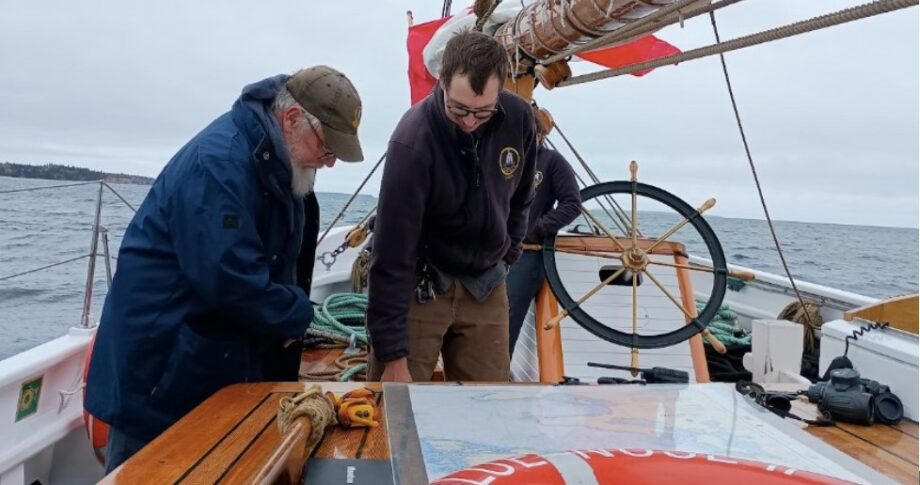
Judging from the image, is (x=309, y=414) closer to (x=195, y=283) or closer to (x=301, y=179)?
(x=195, y=283)

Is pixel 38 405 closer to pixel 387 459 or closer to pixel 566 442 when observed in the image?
pixel 387 459

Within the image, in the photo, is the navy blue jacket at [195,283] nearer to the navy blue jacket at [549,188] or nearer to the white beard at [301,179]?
the white beard at [301,179]

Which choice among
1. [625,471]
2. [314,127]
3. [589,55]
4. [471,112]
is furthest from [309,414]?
[589,55]

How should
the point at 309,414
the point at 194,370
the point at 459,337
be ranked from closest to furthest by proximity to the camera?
the point at 309,414 → the point at 194,370 → the point at 459,337

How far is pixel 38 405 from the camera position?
1.86 m

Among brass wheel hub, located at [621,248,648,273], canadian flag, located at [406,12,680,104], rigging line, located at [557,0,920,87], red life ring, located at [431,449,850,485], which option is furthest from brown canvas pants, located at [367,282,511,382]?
canadian flag, located at [406,12,680,104]

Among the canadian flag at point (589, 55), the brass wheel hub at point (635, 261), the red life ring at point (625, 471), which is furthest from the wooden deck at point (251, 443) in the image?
the canadian flag at point (589, 55)

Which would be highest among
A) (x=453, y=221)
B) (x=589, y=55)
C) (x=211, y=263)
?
(x=589, y=55)

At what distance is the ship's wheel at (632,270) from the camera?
2.08m

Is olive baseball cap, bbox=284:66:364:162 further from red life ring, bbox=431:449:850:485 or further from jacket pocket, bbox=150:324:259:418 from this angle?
red life ring, bbox=431:449:850:485

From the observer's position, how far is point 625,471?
667 mm

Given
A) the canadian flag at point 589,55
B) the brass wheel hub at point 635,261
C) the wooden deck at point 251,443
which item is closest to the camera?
the wooden deck at point 251,443

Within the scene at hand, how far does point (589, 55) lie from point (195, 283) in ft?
8.05

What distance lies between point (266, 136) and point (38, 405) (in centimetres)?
107
